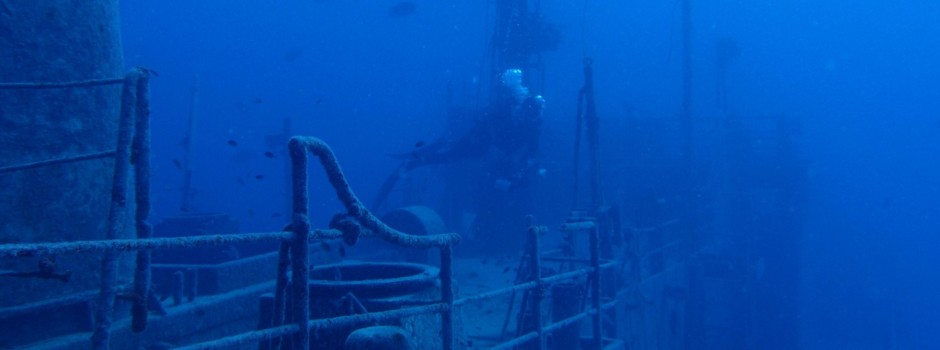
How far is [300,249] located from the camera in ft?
8.59

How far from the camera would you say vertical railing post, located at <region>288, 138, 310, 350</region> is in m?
2.62

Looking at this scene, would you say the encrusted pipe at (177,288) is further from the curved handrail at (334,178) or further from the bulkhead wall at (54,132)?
the curved handrail at (334,178)

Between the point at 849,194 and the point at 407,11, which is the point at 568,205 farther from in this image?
the point at 849,194

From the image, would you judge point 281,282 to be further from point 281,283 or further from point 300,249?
point 300,249

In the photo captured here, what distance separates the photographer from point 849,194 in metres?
77.4

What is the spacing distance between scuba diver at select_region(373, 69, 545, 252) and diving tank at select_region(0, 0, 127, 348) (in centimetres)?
1140

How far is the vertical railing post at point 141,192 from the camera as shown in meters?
3.09

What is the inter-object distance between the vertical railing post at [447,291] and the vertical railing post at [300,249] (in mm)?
1250

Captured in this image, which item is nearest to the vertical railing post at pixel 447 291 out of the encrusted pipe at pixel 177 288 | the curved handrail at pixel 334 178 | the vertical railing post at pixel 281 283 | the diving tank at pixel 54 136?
the curved handrail at pixel 334 178

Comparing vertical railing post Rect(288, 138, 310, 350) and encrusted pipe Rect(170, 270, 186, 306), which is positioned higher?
vertical railing post Rect(288, 138, 310, 350)

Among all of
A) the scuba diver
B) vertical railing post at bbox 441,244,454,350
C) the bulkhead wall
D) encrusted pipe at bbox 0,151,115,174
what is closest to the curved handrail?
vertical railing post at bbox 441,244,454,350

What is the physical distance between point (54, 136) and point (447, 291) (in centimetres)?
299

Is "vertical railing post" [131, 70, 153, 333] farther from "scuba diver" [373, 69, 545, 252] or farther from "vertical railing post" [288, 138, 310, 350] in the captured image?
"scuba diver" [373, 69, 545, 252]

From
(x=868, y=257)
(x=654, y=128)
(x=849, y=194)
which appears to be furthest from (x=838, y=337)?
(x=849, y=194)
